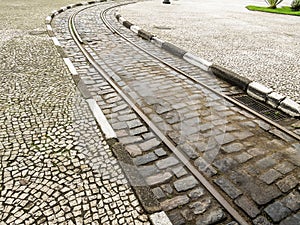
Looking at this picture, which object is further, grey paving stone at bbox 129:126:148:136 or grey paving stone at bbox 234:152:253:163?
grey paving stone at bbox 129:126:148:136

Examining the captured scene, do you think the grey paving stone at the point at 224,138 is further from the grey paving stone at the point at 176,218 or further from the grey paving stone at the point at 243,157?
the grey paving stone at the point at 176,218

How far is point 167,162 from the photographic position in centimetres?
358

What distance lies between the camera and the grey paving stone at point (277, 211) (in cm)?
284

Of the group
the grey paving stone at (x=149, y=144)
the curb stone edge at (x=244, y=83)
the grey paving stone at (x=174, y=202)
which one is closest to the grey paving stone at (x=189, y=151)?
the grey paving stone at (x=149, y=144)

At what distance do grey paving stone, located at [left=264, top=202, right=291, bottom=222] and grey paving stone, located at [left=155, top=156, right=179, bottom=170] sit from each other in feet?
4.14

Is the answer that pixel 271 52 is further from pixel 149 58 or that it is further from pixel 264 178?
pixel 264 178

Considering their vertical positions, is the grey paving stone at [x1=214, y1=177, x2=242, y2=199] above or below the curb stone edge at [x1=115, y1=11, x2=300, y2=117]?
below

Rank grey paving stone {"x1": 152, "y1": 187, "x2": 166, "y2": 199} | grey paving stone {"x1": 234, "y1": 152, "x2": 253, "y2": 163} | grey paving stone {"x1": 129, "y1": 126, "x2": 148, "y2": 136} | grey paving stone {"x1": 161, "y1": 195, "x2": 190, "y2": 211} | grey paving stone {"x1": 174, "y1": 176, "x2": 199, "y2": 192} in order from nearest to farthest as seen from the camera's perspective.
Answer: grey paving stone {"x1": 161, "y1": 195, "x2": 190, "y2": 211} → grey paving stone {"x1": 152, "y1": 187, "x2": 166, "y2": 199} → grey paving stone {"x1": 174, "y1": 176, "x2": 199, "y2": 192} → grey paving stone {"x1": 234, "y1": 152, "x2": 253, "y2": 163} → grey paving stone {"x1": 129, "y1": 126, "x2": 148, "y2": 136}

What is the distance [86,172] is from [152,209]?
97cm

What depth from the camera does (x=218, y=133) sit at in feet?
13.9

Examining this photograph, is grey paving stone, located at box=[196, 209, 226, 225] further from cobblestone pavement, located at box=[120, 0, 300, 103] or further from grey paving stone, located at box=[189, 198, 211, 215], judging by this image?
cobblestone pavement, located at box=[120, 0, 300, 103]

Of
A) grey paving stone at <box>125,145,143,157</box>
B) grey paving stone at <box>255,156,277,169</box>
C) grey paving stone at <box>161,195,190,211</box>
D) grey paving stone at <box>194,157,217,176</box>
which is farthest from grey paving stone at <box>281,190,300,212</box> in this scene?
grey paving stone at <box>125,145,143,157</box>

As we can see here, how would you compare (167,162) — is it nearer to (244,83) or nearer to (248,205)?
(248,205)

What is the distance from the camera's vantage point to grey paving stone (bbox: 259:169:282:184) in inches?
131
